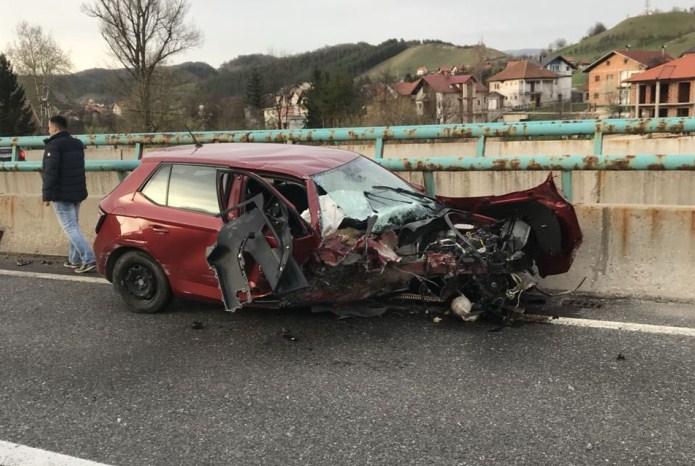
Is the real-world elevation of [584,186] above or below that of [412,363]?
above

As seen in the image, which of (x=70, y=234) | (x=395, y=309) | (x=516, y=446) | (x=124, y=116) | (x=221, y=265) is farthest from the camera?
(x=124, y=116)

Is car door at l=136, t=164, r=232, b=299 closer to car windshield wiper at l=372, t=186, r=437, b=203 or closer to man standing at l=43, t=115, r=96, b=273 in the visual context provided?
car windshield wiper at l=372, t=186, r=437, b=203

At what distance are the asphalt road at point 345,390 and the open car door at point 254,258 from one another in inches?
19.0

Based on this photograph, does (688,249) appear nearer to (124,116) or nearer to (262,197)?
(262,197)

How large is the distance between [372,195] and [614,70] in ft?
414

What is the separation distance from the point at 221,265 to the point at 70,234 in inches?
143

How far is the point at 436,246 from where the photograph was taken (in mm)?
5113

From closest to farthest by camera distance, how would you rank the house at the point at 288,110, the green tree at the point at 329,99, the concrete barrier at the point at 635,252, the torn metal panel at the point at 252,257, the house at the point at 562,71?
the torn metal panel at the point at 252,257 < the concrete barrier at the point at 635,252 < the green tree at the point at 329,99 < the house at the point at 288,110 < the house at the point at 562,71

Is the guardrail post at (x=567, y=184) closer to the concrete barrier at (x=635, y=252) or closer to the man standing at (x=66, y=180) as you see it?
the concrete barrier at (x=635, y=252)

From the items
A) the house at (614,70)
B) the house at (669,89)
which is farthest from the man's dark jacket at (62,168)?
the house at (614,70)

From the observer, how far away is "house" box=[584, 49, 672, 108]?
114 m

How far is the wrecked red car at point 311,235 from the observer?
4953 mm

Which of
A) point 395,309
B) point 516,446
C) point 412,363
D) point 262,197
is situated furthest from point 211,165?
point 516,446

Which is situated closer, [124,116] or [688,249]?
[688,249]
